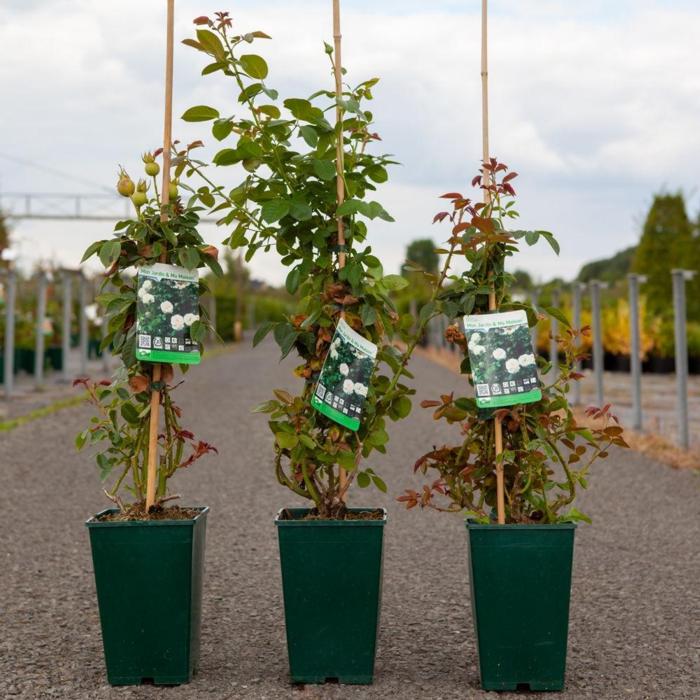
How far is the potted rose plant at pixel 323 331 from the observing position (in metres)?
2.80

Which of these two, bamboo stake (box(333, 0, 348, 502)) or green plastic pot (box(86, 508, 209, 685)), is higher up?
bamboo stake (box(333, 0, 348, 502))

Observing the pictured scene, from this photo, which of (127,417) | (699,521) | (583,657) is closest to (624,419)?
(699,521)

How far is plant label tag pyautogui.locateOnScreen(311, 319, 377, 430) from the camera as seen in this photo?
2.84 metres

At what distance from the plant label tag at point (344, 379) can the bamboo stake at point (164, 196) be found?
0.49m

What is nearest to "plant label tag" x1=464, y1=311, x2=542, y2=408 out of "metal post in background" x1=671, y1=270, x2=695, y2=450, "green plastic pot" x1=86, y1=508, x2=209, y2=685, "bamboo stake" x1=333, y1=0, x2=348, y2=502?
"bamboo stake" x1=333, y1=0, x2=348, y2=502

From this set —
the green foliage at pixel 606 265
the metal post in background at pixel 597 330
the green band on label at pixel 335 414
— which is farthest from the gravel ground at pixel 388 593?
the green foliage at pixel 606 265

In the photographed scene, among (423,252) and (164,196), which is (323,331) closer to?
(164,196)

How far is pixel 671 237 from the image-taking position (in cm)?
1866

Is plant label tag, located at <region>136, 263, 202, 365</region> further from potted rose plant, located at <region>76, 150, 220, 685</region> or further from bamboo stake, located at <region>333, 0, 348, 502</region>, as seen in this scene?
bamboo stake, located at <region>333, 0, 348, 502</region>

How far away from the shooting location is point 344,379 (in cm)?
285

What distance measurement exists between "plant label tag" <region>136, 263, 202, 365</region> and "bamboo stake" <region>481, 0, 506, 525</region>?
0.88 m

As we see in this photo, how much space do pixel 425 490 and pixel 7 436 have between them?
21.2 ft

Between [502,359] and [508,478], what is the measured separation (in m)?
0.39

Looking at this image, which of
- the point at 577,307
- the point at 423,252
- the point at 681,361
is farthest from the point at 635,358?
the point at 423,252
